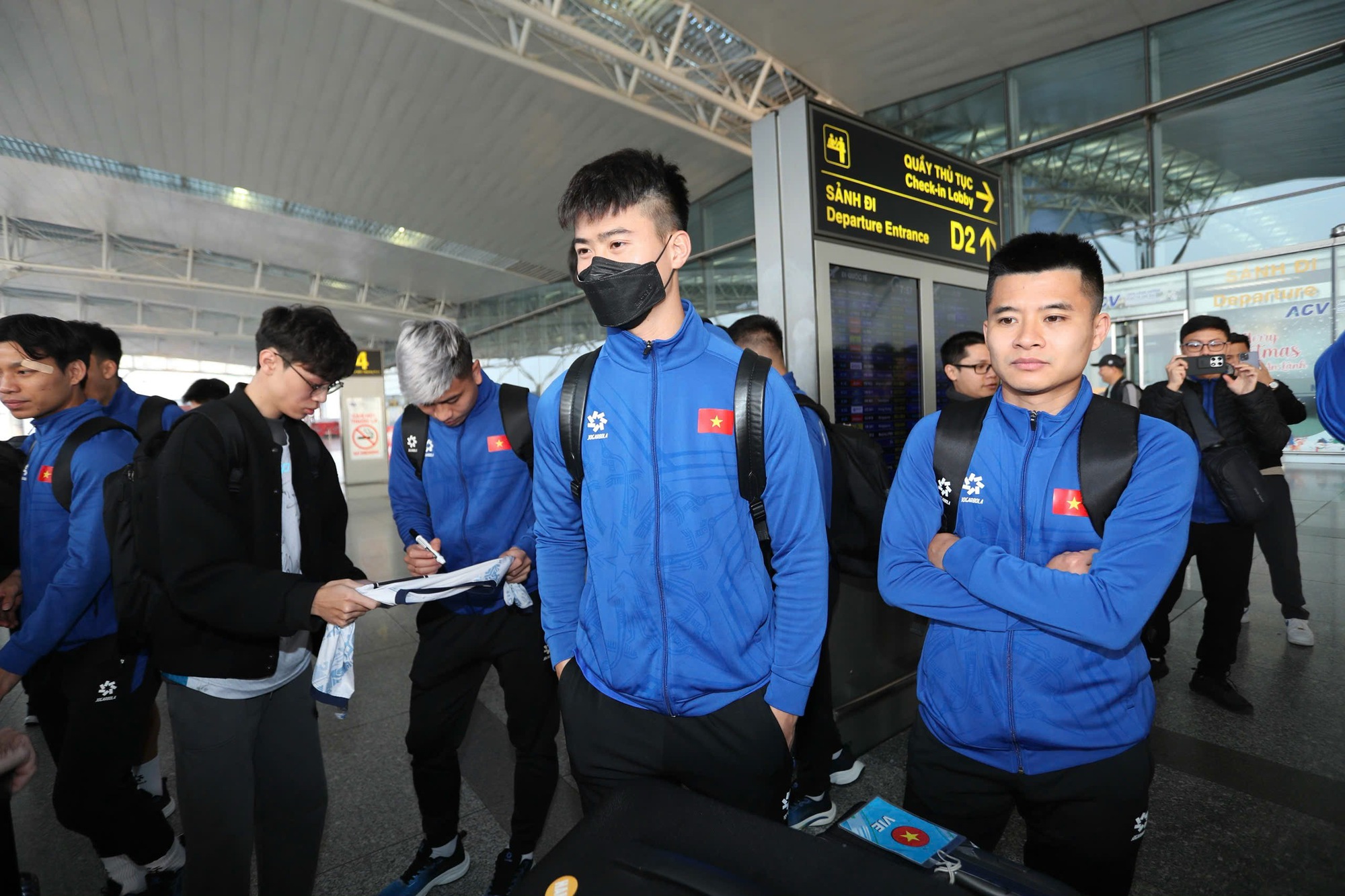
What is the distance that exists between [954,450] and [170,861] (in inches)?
120

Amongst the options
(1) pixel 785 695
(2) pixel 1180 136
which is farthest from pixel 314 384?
(2) pixel 1180 136

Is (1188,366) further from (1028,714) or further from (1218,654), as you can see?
(1028,714)

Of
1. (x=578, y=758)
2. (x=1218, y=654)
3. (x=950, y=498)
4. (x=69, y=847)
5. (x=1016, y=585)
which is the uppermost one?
(x=950, y=498)

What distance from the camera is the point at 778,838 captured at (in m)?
0.74

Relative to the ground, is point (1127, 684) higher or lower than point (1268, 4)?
lower

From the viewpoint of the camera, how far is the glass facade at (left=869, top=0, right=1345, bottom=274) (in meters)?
8.73

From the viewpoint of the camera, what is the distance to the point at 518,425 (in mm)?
2453

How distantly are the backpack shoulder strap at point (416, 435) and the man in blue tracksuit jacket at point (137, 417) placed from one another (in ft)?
2.43

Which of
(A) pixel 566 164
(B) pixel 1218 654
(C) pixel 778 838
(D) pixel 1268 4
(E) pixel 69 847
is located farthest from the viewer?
(A) pixel 566 164

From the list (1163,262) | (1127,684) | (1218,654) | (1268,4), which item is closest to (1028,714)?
(1127,684)

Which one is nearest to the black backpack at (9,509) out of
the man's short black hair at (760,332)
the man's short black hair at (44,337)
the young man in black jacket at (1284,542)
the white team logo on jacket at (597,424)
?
the man's short black hair at (44,337)

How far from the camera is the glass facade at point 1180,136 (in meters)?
8.73

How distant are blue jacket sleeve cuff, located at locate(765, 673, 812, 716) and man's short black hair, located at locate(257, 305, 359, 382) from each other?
1392mm

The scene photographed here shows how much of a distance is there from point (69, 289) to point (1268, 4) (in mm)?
34153
